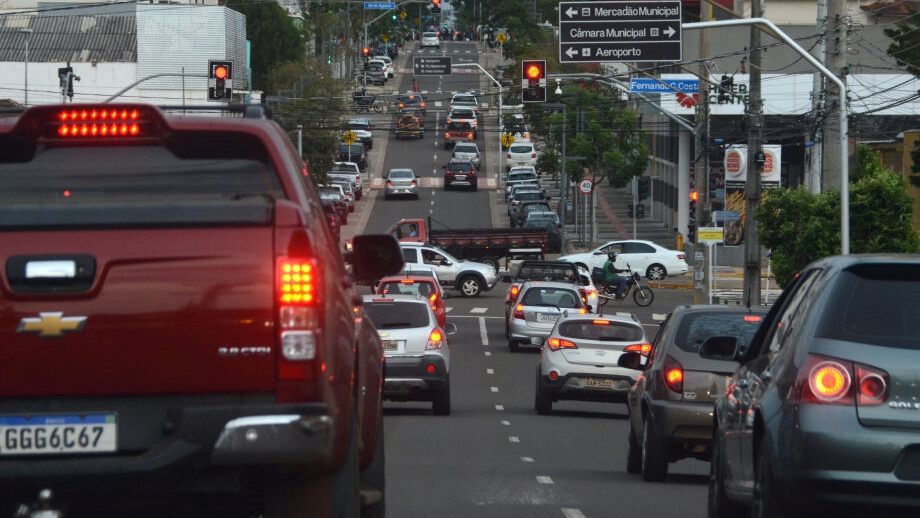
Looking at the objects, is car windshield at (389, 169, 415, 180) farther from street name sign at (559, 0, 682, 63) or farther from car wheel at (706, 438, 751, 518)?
car wheel at (706, 438, 751, 518)

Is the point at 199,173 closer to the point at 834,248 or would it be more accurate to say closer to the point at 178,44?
the point at 834,248

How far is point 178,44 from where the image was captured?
78562 mm

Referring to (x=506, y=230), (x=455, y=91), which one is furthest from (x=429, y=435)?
(x=455, y=91)

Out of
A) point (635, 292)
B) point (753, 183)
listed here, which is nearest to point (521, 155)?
point (635, 292)

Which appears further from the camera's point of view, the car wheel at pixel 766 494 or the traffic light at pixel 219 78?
the traffic light at pixel 219 78

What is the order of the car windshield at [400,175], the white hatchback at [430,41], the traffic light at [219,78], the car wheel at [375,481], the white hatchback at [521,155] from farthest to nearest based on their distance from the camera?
1. the white hatchback at [430,41]
2. the white hatchback at [521,155]
3. the car windshield at [400,175]
4. the traffic light at [219,78]
5. the car wheel at [375,481]

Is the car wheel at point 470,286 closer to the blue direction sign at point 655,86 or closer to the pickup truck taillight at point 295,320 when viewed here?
the blue direction sign at point 655,86

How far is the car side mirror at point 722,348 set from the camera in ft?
30.4

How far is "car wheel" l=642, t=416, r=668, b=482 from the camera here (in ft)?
45.9

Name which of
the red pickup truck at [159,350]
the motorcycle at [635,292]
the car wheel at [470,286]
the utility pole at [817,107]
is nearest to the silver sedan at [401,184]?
the car wheel at [470,286]

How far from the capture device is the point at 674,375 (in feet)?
45.8

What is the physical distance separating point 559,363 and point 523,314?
35.8 ft

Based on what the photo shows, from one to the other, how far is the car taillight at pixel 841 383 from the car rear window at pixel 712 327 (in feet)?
22.9

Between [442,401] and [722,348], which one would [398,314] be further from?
[722,348]
